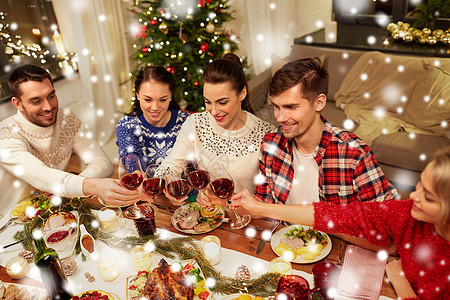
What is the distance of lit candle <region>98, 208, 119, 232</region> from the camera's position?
5.14 feet

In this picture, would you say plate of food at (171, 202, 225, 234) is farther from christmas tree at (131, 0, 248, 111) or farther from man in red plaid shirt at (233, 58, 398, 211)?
christmas tree at (131, 0, 248, 111)

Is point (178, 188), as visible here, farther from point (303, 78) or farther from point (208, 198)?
point (303, 78)

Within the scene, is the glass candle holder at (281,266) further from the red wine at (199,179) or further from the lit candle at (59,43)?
the lit candle at (59,43)

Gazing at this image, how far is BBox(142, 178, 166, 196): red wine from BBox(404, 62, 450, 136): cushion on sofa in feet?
8.11

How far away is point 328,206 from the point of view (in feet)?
4.63

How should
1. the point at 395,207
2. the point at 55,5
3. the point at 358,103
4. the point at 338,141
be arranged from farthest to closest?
the point at 55,5, the point at 358,103, the point at 338,141, the point at 395,207

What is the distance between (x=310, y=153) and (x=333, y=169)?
0.48 feet

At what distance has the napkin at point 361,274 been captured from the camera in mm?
1166

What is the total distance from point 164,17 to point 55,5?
1219mm

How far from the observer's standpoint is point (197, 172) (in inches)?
57.2

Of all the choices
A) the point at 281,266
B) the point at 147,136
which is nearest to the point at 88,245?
the point at 281,266

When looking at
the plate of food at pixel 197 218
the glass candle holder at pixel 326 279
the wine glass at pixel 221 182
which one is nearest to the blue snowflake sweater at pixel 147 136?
the plate of food at pixel 197 218

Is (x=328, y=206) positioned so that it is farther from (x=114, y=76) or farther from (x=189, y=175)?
(x=114, y=76)

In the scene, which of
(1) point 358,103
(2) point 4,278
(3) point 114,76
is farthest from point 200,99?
(2) point 4,278
